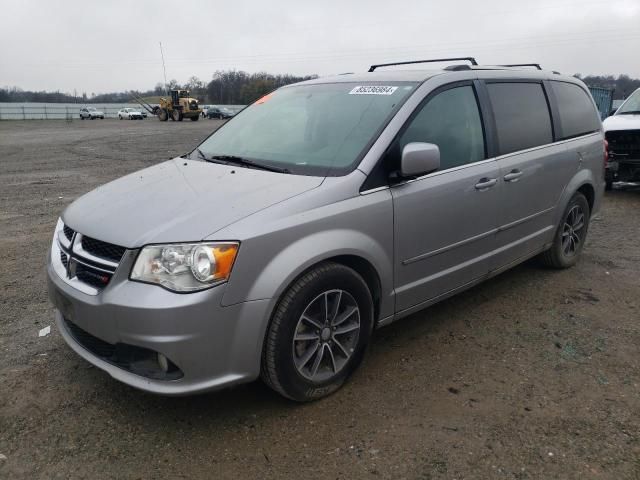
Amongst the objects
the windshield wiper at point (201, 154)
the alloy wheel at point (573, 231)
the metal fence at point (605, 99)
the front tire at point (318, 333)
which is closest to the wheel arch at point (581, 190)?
the alloy wheel at point (573, 231)

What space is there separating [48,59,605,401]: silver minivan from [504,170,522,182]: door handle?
0.03m

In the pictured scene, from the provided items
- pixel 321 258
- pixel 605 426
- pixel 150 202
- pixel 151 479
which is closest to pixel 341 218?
pixel 321 258

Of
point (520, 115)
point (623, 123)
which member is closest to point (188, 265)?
point (520, 115)

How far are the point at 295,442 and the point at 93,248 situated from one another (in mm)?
1407

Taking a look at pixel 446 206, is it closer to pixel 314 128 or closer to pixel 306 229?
pixel 314 128

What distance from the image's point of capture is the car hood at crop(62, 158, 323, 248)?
2.59 m

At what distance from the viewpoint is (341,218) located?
2.89 m

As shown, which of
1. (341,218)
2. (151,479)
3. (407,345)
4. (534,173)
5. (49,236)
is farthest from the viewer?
(49,236)

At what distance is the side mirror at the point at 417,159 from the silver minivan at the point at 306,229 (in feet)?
0.03

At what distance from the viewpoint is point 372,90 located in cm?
359

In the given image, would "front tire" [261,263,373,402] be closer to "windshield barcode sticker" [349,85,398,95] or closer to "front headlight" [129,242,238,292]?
"front headlight" [129,242,238,292]

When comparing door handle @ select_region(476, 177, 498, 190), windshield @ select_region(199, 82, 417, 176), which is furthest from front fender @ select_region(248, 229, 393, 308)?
door handle @ select_region(476, 177, 498, 190)

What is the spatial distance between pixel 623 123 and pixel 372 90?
291 inches

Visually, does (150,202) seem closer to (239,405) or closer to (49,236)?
(239,405)
